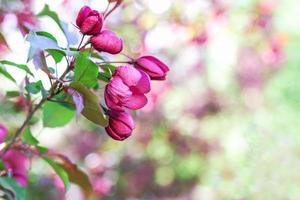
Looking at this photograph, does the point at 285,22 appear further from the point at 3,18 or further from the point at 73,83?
the point at 73,83

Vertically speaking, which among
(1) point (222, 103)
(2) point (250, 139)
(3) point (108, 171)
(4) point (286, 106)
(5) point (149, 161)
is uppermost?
(4) point (286, 106)

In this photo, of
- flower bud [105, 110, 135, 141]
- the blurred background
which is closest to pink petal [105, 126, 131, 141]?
flower bud [105, 110, 135, 141]

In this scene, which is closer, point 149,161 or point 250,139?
point 149,161

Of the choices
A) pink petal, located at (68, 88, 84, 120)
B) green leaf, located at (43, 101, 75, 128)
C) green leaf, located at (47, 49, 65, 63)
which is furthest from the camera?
green leaf, located at (43, 101, 75, 128)

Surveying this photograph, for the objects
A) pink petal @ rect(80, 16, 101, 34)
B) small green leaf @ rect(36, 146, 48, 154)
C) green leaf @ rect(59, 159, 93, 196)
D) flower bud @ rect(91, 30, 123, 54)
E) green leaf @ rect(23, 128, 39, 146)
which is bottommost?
flower bud @ rect(91, 30, 123, 54)

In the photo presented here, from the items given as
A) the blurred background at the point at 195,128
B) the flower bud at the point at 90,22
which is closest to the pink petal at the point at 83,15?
the flower bud at the point at 90,22

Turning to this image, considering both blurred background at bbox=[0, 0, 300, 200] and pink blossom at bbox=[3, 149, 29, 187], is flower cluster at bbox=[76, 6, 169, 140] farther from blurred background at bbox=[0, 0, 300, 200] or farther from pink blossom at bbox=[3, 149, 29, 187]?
blurred background at bbox=[0, 0, 300, 200]

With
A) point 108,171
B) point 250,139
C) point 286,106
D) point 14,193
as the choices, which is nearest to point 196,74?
point 250,139

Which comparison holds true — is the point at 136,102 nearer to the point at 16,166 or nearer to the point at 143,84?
the point at 143,84
